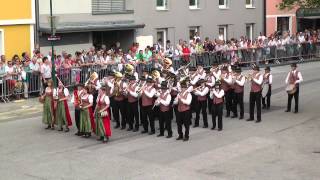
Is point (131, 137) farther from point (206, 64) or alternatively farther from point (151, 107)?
point (206, 64)

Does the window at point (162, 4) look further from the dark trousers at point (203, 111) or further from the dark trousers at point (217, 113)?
the dark trousers at point (217, 113)

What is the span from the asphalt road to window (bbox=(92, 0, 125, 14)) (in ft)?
33.7

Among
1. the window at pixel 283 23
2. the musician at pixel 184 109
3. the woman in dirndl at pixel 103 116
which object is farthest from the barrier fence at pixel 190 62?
the musician at pixel 184 109

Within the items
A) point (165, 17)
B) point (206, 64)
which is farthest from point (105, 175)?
point (165, 17)

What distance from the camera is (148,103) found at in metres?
17.6

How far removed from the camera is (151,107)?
57.6ft

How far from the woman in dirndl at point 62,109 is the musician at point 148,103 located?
2.19 m

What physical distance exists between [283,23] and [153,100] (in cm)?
2569

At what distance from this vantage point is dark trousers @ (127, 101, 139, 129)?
18000 millimetres

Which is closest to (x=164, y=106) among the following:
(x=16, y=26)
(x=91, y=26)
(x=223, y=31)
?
(x=16, y=26)

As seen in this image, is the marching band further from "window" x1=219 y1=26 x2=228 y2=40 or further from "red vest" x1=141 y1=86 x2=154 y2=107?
"window" x1=219 y1=26 x2=228 y2=40

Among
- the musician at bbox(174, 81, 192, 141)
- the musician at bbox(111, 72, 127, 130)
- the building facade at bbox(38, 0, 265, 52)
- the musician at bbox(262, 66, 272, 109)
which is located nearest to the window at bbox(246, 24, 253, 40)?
the building facade at bbox(38, 0, 265, 52)

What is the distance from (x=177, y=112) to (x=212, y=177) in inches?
163

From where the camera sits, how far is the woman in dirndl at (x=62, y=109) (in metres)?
17.7
